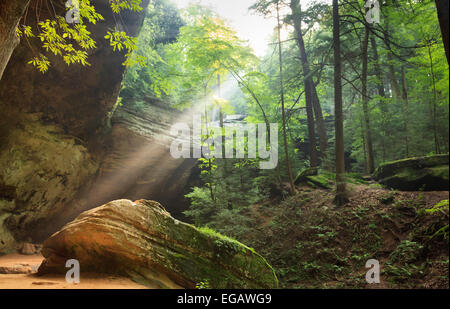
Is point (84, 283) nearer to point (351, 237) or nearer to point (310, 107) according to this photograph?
point (351, 237)

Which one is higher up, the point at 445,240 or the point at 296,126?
the point at 296,126

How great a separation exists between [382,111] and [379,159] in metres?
3.51

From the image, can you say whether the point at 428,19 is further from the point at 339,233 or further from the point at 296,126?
the point at 296,126

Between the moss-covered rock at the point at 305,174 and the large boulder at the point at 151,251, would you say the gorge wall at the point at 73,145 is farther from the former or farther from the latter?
the large boulder at the point at 151,251

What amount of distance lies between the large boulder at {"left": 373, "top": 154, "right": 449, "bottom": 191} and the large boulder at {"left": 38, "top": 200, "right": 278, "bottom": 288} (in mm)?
3969

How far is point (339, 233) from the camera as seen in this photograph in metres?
6.99

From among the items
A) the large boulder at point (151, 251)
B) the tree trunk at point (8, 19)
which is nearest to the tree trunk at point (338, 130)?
the large boulder at point (151, 251)

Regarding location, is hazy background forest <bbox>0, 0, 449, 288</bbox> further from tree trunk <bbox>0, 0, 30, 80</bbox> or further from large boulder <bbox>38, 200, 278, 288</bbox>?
tree trunk <bbox>0, 0, 30, 80</bbox>

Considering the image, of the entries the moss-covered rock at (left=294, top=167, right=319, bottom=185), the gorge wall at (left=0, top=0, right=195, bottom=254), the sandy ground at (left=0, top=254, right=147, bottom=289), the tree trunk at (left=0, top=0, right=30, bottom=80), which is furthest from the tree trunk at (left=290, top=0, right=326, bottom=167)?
the tree trunk at (left=0, top=0, right=30, bottom=80)

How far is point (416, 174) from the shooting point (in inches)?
227

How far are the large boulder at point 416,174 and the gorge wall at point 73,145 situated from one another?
977 centimetres

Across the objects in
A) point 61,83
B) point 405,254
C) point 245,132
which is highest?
point 61,83

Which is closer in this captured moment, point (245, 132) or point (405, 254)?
point (405, 254)
